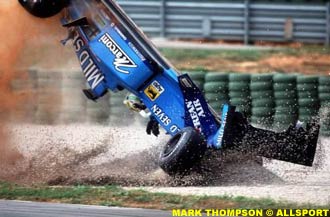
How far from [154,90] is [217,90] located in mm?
4294

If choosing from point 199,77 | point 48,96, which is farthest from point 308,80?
point 48,96

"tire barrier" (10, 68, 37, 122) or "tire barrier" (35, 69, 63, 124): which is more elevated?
"tire barrier" (10, 68, 37, 122)

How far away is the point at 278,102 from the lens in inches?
556

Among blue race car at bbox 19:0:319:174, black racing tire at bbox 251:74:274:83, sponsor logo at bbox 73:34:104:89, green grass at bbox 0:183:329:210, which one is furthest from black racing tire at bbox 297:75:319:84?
green grass at bbox 0:183:329:210

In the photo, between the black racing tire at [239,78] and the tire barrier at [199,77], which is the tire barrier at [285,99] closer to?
the black racing tire at [239,78]

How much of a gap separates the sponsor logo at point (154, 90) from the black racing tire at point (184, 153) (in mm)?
551

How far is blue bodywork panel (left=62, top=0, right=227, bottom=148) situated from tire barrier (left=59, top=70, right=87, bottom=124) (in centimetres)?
Answer: 255

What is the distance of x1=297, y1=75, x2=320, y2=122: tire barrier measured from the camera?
1394 cm

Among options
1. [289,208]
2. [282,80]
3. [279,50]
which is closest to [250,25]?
[279,50]

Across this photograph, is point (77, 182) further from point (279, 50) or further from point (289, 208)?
point (279, 50)

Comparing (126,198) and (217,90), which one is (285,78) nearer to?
(217,90)

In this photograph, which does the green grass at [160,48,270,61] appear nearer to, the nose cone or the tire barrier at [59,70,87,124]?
the tire barrier at [59,70,87,124]

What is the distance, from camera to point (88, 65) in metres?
10.4

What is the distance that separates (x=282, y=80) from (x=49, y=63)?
418 centimetres
